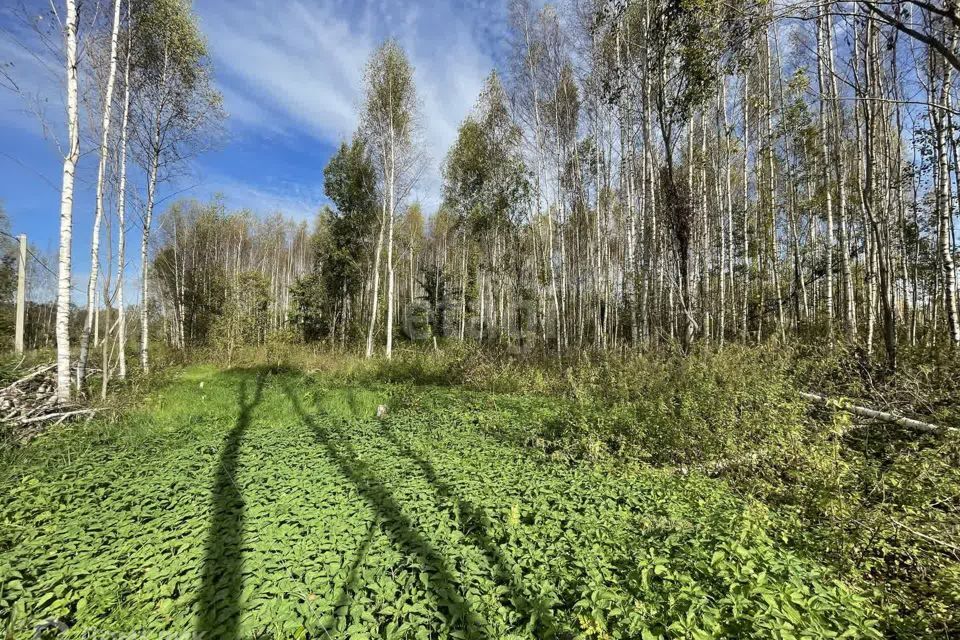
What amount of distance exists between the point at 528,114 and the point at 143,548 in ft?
44.9

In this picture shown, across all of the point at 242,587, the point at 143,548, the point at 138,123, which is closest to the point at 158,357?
the point at 138,123

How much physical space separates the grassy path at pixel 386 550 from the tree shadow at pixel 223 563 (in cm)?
1

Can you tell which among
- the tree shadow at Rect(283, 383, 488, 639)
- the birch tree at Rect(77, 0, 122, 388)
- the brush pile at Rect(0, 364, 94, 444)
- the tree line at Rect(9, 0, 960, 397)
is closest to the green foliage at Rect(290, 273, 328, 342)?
the tree line at Rect(9, 0, 960, 397)

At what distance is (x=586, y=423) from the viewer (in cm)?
480

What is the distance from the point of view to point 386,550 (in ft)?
8.70

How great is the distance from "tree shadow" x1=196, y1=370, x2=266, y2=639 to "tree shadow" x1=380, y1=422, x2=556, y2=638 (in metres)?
1.54

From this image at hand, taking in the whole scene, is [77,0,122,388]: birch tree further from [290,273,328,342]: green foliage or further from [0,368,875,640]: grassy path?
[290,273,328,342]: green foliage

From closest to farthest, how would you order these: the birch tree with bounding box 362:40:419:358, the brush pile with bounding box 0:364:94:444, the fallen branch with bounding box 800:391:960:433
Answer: the fallen branch with bounding box 800:391:960:433, the brush pile with bounding box 0:364:94:444, the birch tree with bounding box 362:40:419:358

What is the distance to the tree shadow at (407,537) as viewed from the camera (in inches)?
81.0

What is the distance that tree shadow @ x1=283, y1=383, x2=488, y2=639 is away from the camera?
6.75 ft

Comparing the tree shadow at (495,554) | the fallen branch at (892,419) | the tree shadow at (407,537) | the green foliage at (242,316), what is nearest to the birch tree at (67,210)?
the tree shadow at (407,537)

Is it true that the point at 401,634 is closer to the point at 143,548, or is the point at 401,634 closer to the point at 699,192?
the point at 143,548

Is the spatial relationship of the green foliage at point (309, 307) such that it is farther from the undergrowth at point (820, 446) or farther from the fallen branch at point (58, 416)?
the undergrowth at point (820, 446)

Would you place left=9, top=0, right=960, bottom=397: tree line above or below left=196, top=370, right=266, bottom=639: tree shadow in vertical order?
above
